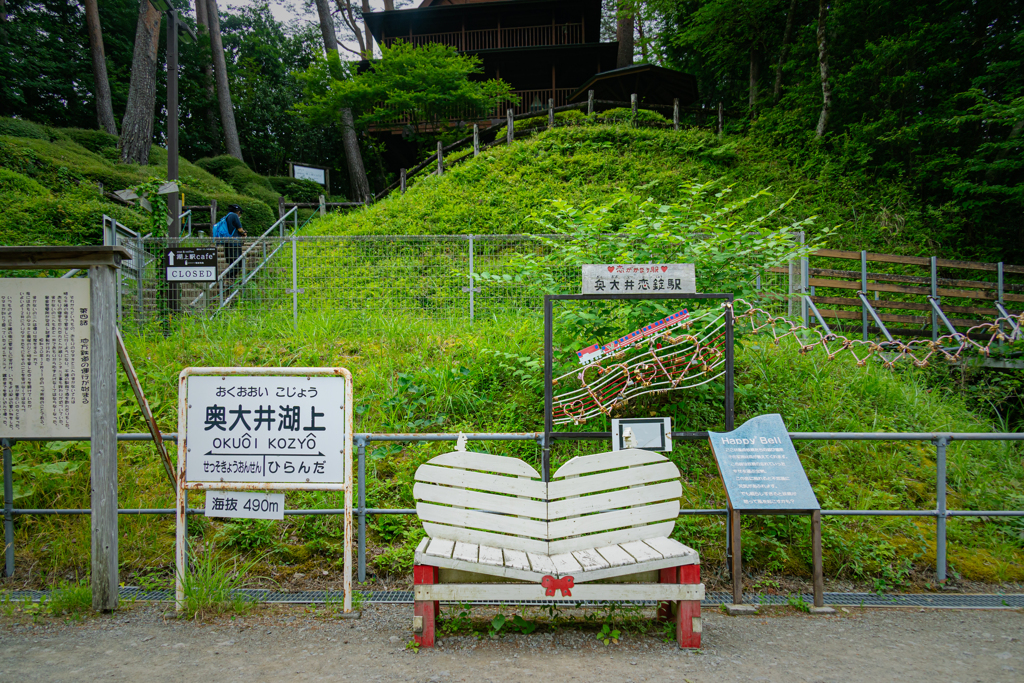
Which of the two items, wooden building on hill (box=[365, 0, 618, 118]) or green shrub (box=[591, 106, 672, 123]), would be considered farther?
wooden building on hill (box=[365, 0, 618, 118])

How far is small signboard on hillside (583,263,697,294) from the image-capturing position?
4121 millimetres

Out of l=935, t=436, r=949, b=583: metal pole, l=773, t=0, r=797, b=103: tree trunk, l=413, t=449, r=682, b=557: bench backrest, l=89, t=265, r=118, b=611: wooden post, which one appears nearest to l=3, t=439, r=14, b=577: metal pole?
l=89, t=265, r=118, b=611: wooden post

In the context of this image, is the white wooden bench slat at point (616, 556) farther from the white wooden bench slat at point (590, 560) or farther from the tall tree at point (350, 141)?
the tall tree at point (350, 141)

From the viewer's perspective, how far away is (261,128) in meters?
28.6

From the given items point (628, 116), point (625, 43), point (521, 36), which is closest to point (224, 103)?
point (521, 36)

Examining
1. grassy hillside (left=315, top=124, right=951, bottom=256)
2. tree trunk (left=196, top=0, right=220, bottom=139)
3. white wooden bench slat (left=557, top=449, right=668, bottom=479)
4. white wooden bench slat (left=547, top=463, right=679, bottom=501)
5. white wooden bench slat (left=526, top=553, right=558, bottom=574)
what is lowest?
white wooden bench slat (left=526, top=553, right=558, bottom=574)

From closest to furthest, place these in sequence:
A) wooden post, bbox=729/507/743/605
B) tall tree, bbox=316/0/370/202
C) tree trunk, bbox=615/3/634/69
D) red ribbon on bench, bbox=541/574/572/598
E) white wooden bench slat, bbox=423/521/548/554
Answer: red ribbon on bench, bbox=541/574/572/598, white wooden bench slat, bbox=423/521/548/554, wooden post, bbox=729/507/743/605, tall tree, bbox=316/0/370/202, tree trunk, bbox=615/3/634/69

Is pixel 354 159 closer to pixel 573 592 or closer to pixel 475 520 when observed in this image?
pixel 475 520

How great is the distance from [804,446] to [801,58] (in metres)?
18.6

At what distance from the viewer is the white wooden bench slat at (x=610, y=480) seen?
344 cm

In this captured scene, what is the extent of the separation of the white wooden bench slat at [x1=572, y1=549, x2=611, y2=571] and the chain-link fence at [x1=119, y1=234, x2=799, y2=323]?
15.1 ft

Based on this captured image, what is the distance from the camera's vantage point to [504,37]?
25828mm

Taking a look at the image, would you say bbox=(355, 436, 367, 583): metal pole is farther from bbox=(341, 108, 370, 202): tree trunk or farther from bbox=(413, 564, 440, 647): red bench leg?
bbox=(341, 108, 370, 202): tree trunk

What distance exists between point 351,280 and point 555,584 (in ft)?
19.4
